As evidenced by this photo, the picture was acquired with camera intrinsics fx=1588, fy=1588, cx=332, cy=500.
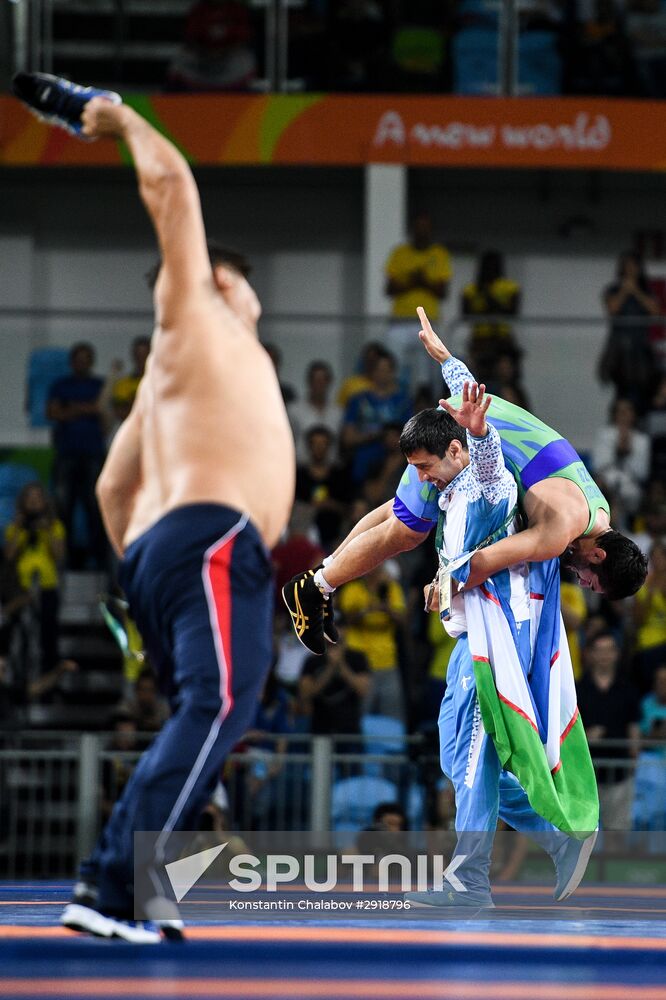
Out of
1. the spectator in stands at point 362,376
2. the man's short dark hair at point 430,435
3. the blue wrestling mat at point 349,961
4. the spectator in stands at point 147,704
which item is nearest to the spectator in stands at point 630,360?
the spectator in stands at point 362,376

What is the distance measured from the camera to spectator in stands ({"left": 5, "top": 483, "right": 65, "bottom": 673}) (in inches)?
405

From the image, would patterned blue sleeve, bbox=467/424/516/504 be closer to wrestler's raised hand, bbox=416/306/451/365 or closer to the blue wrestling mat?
wrestler's raised hand, bbox=416/306/451/365

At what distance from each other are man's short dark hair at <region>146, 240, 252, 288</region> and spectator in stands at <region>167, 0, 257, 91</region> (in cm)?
1023

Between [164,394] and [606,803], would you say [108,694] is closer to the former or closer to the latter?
[606,803]

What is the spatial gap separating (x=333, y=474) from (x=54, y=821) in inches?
122

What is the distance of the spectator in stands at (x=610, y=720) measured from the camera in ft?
28.0

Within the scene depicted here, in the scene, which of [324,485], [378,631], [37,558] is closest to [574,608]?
[378,631]

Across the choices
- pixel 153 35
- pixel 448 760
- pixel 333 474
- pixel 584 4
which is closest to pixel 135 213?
pixel 153 35

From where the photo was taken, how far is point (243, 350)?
3.66 metres

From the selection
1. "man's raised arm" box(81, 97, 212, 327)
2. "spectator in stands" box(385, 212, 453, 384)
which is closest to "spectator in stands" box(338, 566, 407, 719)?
"spectator in stands" box(385, 212, 453, 384)

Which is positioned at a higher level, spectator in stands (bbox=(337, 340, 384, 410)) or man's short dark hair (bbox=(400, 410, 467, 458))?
spectator in stands (bbox=(337, 340, 384, 410))

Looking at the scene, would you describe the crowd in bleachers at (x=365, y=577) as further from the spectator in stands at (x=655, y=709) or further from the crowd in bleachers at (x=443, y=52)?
the crowd in bleachers at (x=443, y=52)

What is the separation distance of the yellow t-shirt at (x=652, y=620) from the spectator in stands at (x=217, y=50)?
6.17m

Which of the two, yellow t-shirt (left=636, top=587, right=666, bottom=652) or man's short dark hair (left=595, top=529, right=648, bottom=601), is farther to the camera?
yellow t-shirt (left=636, top=587, right=666, bottom=652)
